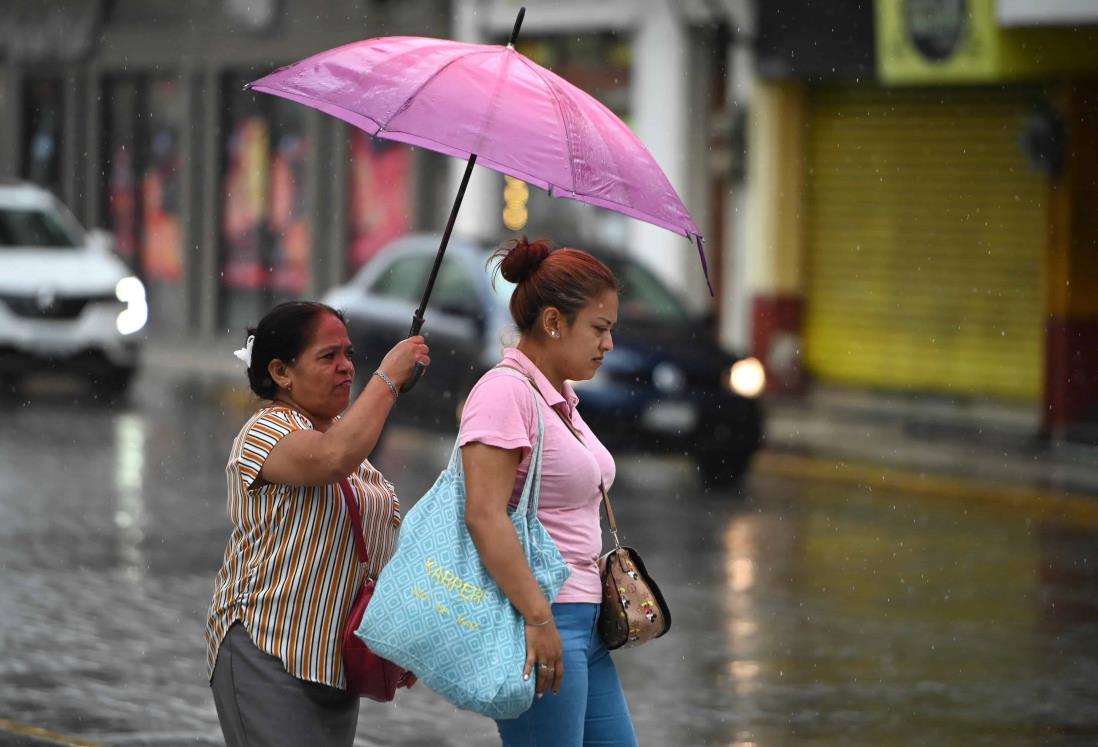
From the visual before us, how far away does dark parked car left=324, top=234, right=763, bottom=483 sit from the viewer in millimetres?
13531

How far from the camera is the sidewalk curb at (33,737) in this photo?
6.16m

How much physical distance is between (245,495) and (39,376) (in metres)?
15.2

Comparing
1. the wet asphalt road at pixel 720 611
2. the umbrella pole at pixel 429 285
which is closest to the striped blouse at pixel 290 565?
the umbrella pole at pixel 429 285

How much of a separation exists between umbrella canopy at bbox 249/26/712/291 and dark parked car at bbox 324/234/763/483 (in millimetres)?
9063

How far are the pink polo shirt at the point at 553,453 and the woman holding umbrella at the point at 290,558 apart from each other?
0.22 meters

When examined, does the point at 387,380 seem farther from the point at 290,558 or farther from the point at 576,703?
the point at 576,703

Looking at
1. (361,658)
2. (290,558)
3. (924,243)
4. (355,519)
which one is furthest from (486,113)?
(924,243)

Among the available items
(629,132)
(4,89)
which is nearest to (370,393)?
(629,132)

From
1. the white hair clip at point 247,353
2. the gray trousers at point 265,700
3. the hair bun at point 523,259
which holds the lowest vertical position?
the gray trousers at point 265,700

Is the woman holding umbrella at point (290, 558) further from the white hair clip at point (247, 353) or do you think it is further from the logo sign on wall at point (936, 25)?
the logo sign on wall at point (936, 25)

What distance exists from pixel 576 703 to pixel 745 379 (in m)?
9.94

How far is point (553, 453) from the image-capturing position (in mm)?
3990

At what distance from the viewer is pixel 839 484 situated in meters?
14.3

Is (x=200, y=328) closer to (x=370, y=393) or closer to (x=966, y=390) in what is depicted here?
(x=966, y=390)
